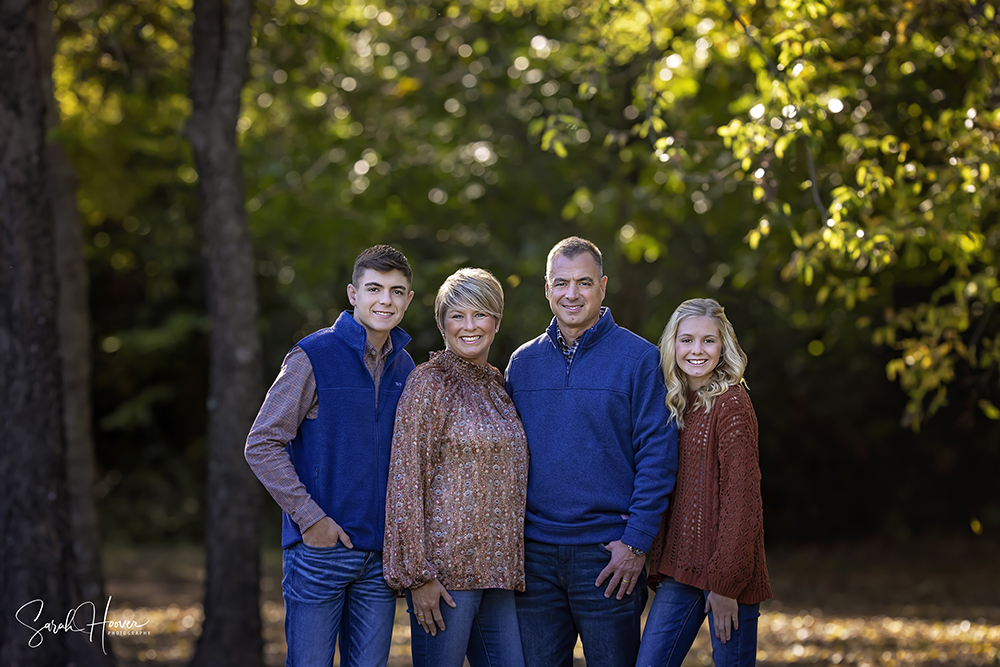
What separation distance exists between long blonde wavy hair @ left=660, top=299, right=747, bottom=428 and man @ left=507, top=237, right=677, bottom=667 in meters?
0.04

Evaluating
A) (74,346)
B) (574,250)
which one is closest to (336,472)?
(574,250)

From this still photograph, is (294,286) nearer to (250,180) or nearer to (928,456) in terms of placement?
(250,180)

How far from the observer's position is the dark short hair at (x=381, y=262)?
135 inches

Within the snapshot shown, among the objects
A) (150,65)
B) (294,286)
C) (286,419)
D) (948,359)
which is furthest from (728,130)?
(294,286)

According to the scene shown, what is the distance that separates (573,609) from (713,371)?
38.8 inches

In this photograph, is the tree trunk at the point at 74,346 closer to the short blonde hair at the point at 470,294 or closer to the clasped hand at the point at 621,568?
the short blonde hair at the point at 470,294

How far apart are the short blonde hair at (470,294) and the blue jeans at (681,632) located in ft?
3.79

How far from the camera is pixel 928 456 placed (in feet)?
50.1

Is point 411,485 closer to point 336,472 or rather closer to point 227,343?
point 336,472

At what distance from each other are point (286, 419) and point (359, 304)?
0.49 metres

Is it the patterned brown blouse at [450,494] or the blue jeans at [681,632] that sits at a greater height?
the patterned brown blouse at [450,494]

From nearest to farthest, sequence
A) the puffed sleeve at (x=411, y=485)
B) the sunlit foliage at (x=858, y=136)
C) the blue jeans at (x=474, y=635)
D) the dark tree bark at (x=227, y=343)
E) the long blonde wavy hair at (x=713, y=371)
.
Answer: the puffed sleeve at (x=411, y=485) → the blue jeans at (x=474, y=635) → the long blonde wavy hair at (x=713, y=371) → the sunlit foliage at (x=858, y=136) → the dark tree bark at (x=227, y=343)

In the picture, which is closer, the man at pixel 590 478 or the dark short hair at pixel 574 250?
the man at pixel 590 478

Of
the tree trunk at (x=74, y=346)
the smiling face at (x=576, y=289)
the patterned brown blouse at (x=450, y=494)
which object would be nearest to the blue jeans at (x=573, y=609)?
the patterned brown blouse at (x=450, y=494)
